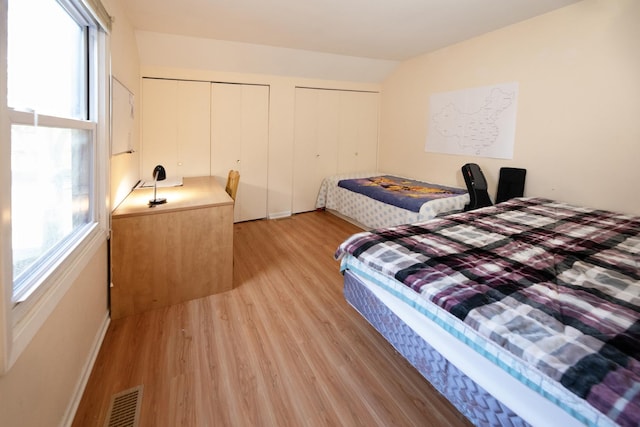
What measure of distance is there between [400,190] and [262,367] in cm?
285

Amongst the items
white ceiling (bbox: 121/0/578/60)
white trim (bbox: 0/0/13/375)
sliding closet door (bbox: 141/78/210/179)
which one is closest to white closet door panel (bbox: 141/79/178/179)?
sliding closet door (bbox: 141/78/210/179)

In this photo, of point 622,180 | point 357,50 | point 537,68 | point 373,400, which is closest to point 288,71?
point 357,50

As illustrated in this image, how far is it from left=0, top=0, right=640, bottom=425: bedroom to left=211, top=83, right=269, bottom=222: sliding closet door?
14 centimetres

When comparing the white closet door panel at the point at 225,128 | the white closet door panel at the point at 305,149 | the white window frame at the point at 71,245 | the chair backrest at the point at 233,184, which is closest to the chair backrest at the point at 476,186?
the white closet door panel at the point at 305,149

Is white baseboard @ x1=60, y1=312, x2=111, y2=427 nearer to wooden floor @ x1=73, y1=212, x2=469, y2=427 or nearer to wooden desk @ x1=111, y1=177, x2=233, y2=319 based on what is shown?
wooden floor @ x1=73, y1=212, x2=469, y2=427

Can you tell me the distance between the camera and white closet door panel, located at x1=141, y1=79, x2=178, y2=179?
3762 mm

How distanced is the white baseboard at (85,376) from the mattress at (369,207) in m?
2.85

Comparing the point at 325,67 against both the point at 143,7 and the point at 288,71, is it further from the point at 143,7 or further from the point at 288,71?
the point at 143,7

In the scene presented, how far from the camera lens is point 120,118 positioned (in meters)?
2.48

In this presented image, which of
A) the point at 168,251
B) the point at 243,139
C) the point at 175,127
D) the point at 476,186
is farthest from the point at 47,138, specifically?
the point at 476,186

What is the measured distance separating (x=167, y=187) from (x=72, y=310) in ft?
6.52

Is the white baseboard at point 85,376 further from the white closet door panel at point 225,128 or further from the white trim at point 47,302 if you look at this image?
the white closet door panel at point 225,128

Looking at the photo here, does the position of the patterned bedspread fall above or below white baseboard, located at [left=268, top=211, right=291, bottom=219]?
above

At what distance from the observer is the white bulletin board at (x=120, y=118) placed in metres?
2.20
